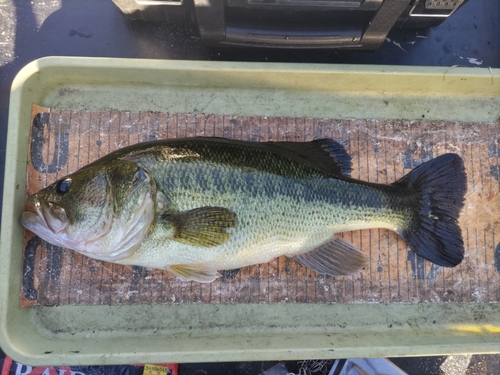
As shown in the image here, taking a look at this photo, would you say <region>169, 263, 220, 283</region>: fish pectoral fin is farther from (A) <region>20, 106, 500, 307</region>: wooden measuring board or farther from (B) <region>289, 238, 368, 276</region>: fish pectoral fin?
(B) <region>289, 238, 368, 276</region>: fish pectoral fin

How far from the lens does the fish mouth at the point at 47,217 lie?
175 cm

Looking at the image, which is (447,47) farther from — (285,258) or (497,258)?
(285,258)

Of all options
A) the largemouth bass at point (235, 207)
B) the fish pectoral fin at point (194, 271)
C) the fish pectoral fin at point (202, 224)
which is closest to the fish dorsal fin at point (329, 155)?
the largemouth bass at point (235, 207)

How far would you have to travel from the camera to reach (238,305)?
2.19 m

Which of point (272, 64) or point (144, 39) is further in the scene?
point (144, 39)

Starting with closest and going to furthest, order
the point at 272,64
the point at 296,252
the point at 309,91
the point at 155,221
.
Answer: the point at 155,221 < the point at 296,252 < the point at 272,64 < the point at 309,91

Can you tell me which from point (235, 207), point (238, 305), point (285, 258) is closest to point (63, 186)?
point (235, 207)

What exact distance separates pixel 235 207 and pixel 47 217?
91 cm

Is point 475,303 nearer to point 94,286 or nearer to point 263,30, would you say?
point 263,30

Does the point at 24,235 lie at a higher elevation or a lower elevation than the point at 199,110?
lower

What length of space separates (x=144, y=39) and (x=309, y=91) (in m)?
1.16

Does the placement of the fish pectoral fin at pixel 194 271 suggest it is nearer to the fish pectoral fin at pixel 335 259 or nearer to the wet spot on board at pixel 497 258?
the fish pectoral fin at pixel 335 259

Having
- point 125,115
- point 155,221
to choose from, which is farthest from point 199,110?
point 155,221

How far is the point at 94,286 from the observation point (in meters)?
2.16
